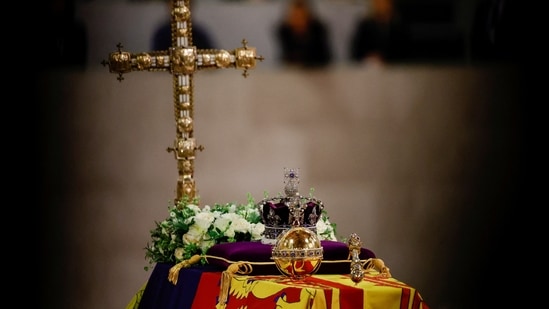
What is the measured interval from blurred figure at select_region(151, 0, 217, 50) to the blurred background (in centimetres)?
4

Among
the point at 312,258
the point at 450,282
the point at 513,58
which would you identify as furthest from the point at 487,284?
the point at 312,258

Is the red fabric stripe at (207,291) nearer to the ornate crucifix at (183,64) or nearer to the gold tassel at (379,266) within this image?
the gold tassel at (379,266)

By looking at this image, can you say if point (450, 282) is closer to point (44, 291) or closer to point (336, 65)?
point (336, 65)

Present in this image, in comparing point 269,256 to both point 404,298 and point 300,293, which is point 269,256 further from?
point 404,298

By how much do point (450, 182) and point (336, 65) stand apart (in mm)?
968

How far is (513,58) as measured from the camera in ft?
25.6

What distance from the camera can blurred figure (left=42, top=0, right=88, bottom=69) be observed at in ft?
24.4

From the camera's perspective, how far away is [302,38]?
7707mm

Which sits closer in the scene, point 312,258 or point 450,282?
point 312,258

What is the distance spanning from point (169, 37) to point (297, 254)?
3235 mm

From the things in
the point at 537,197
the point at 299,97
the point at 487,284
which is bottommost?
the point at 487,284

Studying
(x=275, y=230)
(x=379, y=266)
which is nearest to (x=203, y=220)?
(x=275, y=230)

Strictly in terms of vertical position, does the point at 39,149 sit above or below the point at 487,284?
above

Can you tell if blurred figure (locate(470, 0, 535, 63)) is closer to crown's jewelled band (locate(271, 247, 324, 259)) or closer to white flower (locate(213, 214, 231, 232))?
white flower (locate(213, 214, 231, 232))
